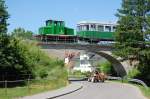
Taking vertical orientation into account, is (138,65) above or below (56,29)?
below

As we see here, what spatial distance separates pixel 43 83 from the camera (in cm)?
4609

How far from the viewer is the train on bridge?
64562 millimetres

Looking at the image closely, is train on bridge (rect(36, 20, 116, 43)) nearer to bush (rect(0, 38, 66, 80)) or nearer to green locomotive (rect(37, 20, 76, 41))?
green locomotive (rect(37, 20, 76, 41))

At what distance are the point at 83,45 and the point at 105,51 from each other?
6935 millimetres

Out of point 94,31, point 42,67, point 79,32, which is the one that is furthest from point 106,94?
point 94,31

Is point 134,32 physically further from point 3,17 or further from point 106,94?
point 106,94

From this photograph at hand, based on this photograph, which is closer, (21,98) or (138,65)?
(21,98)

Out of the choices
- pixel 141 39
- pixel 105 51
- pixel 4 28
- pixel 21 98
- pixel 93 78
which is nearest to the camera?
pixel 21 98

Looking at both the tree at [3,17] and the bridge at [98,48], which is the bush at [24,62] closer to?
the tree at [3,17]

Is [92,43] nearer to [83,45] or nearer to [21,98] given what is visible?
[83,45]

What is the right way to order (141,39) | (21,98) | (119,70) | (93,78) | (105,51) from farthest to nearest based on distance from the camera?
(119,70) < (105,51) < (141,39) < (93,78) < (21,98)

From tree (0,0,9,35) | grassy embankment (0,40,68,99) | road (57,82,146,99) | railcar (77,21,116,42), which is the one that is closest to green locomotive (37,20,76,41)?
railcar (77,21,116,42)

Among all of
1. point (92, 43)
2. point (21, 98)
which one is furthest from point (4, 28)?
point (92, 43)

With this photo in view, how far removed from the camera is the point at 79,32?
6838 cm
